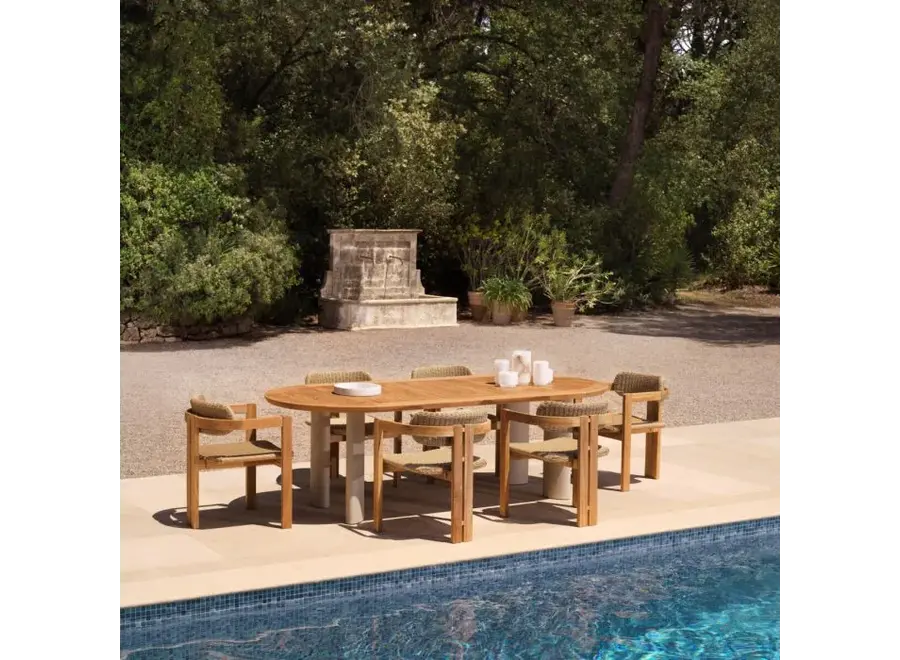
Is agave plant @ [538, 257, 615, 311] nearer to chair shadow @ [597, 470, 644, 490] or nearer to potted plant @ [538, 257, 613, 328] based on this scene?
potted plant @ [538, 257, 613, 328]

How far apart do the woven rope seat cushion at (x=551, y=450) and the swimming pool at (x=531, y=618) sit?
1.95 ft

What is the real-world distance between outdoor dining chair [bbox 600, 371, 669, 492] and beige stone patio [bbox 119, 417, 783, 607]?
15 cm

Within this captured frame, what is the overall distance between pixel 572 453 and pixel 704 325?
12809mm

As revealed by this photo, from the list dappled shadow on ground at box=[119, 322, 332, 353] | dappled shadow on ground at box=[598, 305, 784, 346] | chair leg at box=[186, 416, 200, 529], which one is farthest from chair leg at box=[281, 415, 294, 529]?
dappled shadow on ground at box=[598, 305, 784, 346]

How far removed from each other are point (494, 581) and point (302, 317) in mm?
13092

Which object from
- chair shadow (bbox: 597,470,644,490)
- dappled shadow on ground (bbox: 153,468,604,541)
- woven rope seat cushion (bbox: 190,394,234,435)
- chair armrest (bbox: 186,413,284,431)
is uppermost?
woven rope seat cushion (bbox: 190,394,234,435)

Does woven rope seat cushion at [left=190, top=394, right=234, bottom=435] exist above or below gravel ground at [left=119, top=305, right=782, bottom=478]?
above

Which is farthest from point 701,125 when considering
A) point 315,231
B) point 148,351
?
point 148,351

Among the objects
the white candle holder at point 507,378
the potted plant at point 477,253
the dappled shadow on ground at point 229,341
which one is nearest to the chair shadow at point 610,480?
the white candle holder at point 507,378

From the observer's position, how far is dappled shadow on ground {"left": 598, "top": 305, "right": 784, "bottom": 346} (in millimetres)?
17125

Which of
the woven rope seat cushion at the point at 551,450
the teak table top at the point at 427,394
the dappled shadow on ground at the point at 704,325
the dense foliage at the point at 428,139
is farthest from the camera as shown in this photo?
the dappled shadow on ground at the point at 704,325

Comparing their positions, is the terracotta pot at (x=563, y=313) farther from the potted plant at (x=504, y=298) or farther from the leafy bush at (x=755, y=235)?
the leafy bush at (x=755, y=235)

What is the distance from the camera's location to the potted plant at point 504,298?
18.4 metres
